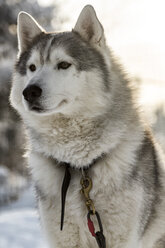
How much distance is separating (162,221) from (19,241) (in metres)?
2.21

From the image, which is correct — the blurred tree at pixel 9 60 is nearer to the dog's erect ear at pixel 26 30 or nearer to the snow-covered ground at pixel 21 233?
the snow-covered ground at pixel 21 233

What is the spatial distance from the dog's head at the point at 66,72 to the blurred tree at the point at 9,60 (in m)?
7.56

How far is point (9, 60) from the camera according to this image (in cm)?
1097

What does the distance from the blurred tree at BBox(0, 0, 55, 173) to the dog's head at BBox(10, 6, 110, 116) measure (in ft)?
24.8

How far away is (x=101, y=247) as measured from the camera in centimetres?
236

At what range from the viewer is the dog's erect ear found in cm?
308

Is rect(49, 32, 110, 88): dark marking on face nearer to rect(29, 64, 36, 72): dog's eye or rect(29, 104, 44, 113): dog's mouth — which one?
rect(29, 64, 36, 72): dog's eye

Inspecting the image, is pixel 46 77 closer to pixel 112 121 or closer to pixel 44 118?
pixel 44 118

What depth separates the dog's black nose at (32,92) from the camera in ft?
8.19

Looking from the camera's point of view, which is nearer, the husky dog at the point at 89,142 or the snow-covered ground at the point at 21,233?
the husky dog at the point at 89,142

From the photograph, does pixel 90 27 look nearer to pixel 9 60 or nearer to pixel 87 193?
pixel 87 193

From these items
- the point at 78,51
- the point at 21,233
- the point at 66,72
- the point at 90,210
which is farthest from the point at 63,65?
the point at 21,233

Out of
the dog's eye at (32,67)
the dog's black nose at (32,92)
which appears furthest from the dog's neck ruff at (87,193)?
the dog's eye at (32,67)

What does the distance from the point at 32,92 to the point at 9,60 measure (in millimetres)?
8860
